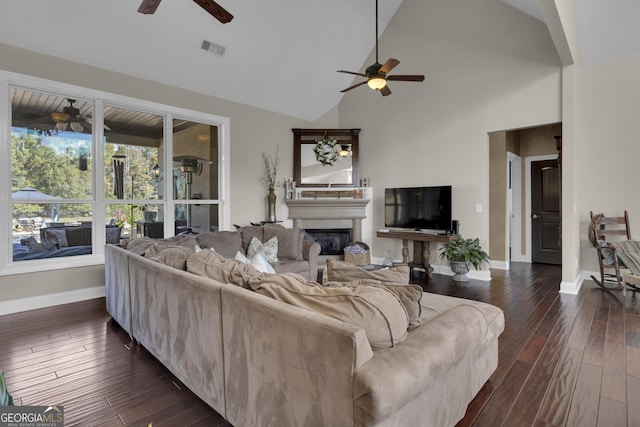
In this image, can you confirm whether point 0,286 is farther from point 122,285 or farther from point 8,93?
point 8,93

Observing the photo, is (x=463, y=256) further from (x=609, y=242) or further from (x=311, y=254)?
(x=311, y=254)

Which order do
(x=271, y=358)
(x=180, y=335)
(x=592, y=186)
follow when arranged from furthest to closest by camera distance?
(x=592, y=186) → (x=180, y=335) → (x=271, y=358)

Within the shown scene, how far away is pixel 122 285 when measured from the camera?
9.73 ft

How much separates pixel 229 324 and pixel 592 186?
536 centimetres

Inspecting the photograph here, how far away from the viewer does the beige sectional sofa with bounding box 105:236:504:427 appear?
3.70 feet

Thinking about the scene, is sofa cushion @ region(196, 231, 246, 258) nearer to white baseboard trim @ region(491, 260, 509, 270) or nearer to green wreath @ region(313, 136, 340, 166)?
green wreath @ region(313, 136, 340, 166)

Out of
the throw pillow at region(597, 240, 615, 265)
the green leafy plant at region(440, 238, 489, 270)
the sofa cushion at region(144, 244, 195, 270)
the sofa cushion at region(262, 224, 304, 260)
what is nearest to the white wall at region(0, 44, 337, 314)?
the sofa cushion at region(262, 224, 304, 260)

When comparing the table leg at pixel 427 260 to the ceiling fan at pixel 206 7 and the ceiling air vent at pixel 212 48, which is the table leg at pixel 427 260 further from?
the ceiling air vent at pixel 212 48

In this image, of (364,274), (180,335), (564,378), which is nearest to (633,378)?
(564,378)

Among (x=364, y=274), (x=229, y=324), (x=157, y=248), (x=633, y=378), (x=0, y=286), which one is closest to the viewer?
(x=229, y=324)

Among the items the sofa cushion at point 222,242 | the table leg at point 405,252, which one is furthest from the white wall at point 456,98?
the sofa cushion at point 222,242

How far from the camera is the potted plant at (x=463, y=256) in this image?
4.85 metres

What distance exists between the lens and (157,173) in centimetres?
497
